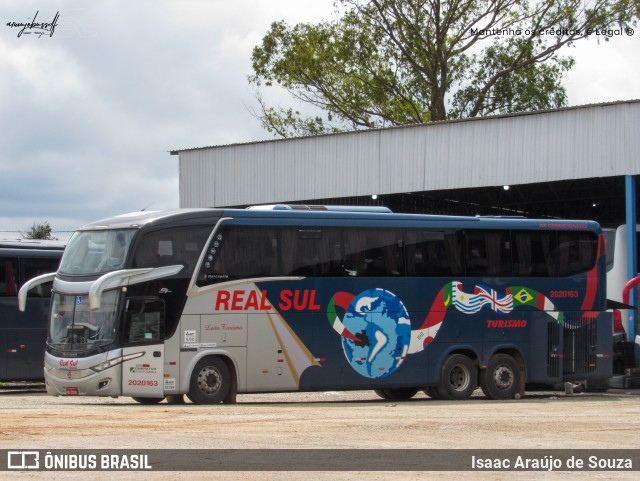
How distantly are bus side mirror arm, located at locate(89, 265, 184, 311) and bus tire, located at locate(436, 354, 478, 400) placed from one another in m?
5.92

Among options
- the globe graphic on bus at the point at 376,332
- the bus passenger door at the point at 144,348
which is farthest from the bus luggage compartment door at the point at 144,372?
the globe graphic on bus at the point at 376,332

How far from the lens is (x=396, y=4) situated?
168ft

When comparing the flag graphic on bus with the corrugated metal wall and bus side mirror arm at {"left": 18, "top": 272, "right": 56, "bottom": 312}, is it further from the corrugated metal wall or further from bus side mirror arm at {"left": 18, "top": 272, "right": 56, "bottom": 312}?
the corrugated metal wall

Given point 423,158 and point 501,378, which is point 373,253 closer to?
point 501,378

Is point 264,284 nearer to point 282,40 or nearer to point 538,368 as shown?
point 538,368

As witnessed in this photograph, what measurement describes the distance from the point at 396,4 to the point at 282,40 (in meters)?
6.37

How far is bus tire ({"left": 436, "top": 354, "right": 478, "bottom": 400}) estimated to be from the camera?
835 inches

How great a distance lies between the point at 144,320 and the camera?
18094 mm

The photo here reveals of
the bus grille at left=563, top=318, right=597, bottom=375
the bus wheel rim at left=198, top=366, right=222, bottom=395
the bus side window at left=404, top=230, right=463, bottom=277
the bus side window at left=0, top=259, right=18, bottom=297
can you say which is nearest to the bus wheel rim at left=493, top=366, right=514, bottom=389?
the bus grille at left=563, top=318, right=597, bottom=375

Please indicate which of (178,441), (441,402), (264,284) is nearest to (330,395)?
(441,402)

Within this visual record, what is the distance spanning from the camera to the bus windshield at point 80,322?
1797 cm

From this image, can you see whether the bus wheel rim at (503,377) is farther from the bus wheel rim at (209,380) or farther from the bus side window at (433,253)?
the bus wheel rim at (209,380)

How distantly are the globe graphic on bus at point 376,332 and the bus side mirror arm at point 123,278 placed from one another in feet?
11.9

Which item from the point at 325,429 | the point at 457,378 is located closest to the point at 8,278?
the point at 457,378
